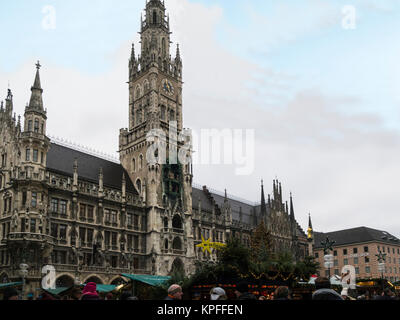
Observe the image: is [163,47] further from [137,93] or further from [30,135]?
[30,135]

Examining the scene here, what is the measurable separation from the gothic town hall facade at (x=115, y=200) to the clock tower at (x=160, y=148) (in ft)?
0.48

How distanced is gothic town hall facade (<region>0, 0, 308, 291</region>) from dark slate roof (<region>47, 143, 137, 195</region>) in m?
0.19

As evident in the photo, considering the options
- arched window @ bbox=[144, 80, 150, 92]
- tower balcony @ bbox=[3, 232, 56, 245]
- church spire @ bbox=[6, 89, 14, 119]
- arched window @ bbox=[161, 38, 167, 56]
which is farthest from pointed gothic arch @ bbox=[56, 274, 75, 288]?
arched window @ bbox=[161, 38, 167, 56]

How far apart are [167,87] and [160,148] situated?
12.2 meters

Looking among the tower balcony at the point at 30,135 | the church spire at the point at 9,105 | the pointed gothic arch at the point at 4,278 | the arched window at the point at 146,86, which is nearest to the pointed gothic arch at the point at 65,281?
the pointed gothic arch at the point at 4,278

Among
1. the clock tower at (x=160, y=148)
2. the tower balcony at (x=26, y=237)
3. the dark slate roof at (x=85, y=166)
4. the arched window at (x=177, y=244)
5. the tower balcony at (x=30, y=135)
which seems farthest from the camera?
the arched window at (x=177, y=244)

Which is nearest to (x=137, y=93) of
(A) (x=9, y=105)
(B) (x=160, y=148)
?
(B) (x=160, y=148)

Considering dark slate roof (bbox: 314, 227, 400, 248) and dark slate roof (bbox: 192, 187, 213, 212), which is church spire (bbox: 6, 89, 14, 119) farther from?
dark slate roof (bbox: 314, 227, 400, 248)

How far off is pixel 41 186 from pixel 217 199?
3894 centimetres

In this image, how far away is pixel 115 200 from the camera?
5666cm

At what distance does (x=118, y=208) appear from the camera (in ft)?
187

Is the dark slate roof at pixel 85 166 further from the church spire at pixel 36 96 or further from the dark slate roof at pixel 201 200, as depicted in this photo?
the dark slate roof at pixel 201 200

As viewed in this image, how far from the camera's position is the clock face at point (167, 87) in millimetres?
70188
